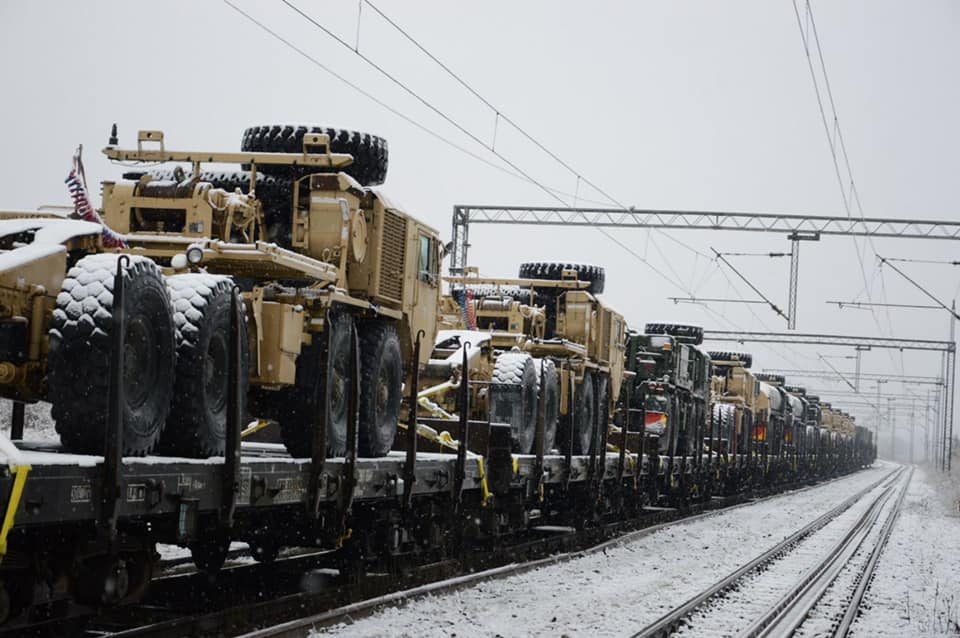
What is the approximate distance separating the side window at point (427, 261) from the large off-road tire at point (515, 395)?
113 inches

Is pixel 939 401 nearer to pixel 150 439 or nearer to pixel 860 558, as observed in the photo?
pixel 860 558

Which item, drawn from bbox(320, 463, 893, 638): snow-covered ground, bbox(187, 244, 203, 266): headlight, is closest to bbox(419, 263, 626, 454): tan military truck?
bbox(320, 463, 893, 638): snow-covered ground

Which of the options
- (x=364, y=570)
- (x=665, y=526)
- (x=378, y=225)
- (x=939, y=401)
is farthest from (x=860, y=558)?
(x=939, y=401)

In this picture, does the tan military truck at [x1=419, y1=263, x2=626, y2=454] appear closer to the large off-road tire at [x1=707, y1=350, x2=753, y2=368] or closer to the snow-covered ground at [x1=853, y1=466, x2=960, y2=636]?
the snow-covered ground at [x1=853, y1=466, x2=960, y2=636]

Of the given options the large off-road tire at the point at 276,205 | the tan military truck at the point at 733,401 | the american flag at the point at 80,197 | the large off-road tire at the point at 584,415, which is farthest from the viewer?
the tan military truck at the point at 733,401

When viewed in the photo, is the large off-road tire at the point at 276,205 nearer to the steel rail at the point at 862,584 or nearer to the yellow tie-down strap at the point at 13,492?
the yellow tie-down strap at the point at 13,492

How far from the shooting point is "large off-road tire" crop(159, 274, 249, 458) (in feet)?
25.4

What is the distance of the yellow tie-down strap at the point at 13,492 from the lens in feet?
17.6

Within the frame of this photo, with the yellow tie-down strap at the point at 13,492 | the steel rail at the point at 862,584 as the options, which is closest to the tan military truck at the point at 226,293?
the yellow tie-down strap at the point at 13,492

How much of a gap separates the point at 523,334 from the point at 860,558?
5.62 meters

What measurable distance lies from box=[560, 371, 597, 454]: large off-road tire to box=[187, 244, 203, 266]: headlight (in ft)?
34.5

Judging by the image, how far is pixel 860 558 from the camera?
1844cm

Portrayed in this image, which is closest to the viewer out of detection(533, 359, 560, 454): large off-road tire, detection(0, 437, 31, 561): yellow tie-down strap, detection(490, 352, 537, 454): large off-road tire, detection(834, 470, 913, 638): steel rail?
detection(0, 437, 31, 561): yellow tie-down strap

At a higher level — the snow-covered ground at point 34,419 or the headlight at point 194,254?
the headlight at point 194,254
